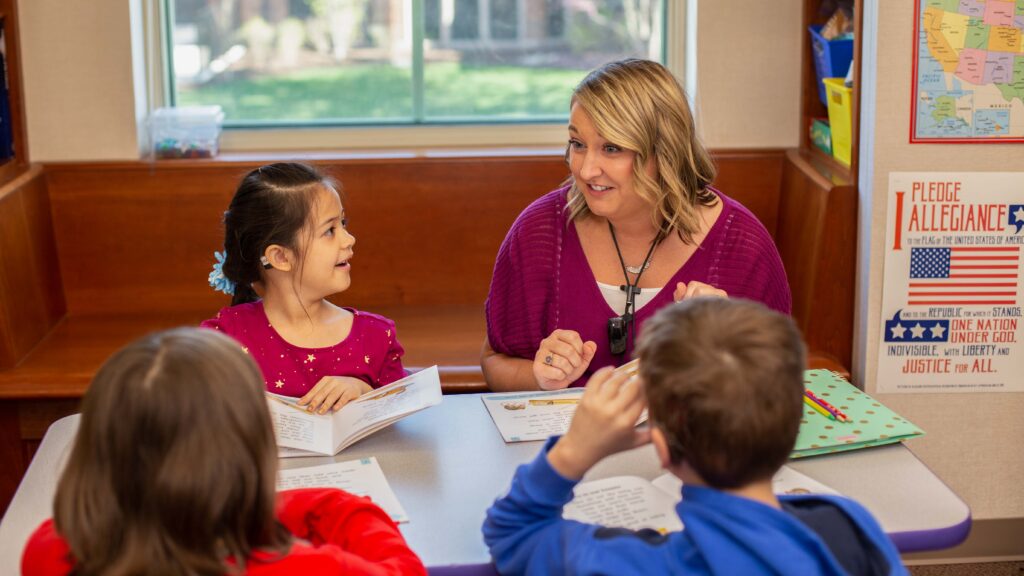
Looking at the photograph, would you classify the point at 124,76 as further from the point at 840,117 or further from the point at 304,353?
the point at 840,117

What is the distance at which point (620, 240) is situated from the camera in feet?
8.07

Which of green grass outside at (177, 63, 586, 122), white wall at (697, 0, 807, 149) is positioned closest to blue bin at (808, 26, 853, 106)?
white wall at (697, 0, 807, 149)

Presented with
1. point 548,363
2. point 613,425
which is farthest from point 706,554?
point 548,363

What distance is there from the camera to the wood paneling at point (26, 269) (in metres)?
2.95

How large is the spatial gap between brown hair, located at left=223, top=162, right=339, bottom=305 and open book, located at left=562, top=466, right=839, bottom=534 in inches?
33.6

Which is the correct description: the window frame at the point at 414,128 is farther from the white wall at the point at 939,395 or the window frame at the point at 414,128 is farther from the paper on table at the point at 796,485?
the paper on table at the point at 796,485

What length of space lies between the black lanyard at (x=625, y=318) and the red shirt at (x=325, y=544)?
0.86 metres

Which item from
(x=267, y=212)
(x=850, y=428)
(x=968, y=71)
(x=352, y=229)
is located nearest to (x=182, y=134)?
(x=352, y=229)

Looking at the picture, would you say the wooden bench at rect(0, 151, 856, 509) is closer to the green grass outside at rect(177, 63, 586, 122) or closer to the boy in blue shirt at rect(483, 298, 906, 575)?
the green grass outside at rect(177, 63, 586, 122)

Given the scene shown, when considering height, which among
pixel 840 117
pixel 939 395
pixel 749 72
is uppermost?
pixel 749 72

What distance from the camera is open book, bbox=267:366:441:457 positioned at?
1898 mm

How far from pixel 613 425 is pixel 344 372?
2.97ft

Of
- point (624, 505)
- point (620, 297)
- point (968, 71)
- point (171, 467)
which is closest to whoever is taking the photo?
point (171, 467)

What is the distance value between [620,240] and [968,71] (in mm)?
989
